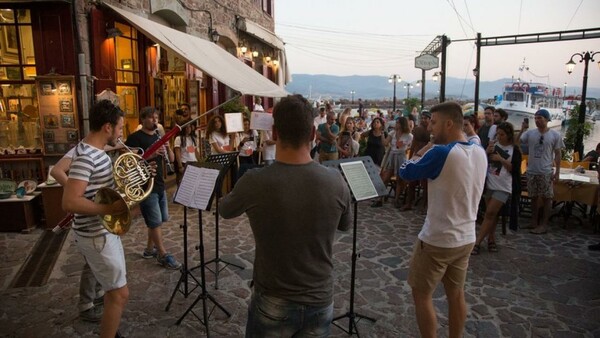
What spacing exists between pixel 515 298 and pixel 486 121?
192 inches

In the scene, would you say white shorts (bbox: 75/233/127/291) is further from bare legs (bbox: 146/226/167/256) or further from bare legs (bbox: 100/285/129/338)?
bare legs (bbox: 146/226/167/256)

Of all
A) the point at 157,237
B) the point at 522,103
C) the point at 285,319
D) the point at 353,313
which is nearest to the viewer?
the point at 285,319

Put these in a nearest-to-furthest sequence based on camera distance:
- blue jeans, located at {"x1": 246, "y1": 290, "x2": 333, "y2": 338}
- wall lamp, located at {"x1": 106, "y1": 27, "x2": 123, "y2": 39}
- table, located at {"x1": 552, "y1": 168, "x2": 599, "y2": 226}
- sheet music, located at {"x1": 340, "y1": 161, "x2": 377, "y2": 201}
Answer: blue jeans, located at {"x1": 246, "y1": 290, "x2": 333, "y2": 338}, sheet music, located at {"x1": 340, "y1": 161, "x2": 377, "y2": 201}, table, located at {"x1": 552, "y1": 168, "x2": 599, "y2": 226}, wall lamp, located at {"x1": 106, "y1": 27, "x2": 123, "y2": 39}

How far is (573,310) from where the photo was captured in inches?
163

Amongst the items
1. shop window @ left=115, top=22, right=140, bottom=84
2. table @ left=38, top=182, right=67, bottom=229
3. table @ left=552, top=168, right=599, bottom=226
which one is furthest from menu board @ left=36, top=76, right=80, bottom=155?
table @ left=552, top=168, right=599, bottom=226

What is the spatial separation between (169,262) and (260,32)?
11.7 m

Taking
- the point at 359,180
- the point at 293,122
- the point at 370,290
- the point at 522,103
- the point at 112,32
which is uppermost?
the point at 112,32

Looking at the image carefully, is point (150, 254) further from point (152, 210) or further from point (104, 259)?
point (104, 259)

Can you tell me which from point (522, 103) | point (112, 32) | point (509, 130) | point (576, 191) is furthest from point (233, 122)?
point (522, 103)

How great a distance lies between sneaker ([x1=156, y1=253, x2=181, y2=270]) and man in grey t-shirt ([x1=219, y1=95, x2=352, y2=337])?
128 inches

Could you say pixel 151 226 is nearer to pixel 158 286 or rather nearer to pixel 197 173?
pixel 158 286

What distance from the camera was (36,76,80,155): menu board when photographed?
6.55m

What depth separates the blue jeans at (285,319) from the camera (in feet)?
6.27

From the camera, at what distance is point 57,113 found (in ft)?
21.9
